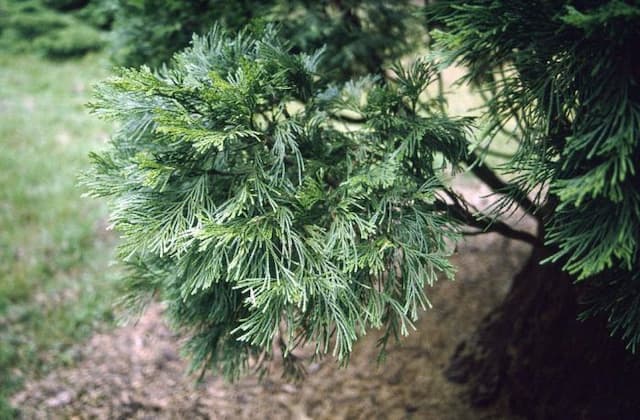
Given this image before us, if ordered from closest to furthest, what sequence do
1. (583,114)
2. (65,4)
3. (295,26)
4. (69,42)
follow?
(583,114) < (295,26) < (69,42) < (65,4)

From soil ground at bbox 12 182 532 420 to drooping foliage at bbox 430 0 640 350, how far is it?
1.55 meters

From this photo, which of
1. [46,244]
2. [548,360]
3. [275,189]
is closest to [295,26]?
[275,189]

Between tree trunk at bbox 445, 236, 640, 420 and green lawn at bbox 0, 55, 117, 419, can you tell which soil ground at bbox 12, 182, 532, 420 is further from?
green lawn at bbox 0, 55, 117, 419

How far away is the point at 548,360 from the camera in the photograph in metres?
2.48

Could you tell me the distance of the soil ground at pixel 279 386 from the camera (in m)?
2.88

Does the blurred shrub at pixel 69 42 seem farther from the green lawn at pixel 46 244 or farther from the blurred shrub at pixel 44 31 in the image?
the green lawn at pixel 46 244

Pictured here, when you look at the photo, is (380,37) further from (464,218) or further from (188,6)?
(464,218)

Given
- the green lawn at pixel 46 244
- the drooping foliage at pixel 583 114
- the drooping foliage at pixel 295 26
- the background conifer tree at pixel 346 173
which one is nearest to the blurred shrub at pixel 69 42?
the green lawn at pixel 46 244

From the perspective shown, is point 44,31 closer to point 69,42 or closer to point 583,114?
point 69,42

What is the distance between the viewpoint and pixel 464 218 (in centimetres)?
202

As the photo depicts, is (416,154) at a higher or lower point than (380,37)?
lower

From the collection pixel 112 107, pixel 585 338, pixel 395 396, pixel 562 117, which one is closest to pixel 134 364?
pixel 395 396

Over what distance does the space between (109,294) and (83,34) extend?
7.34m

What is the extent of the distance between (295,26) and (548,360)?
87.4 inches
